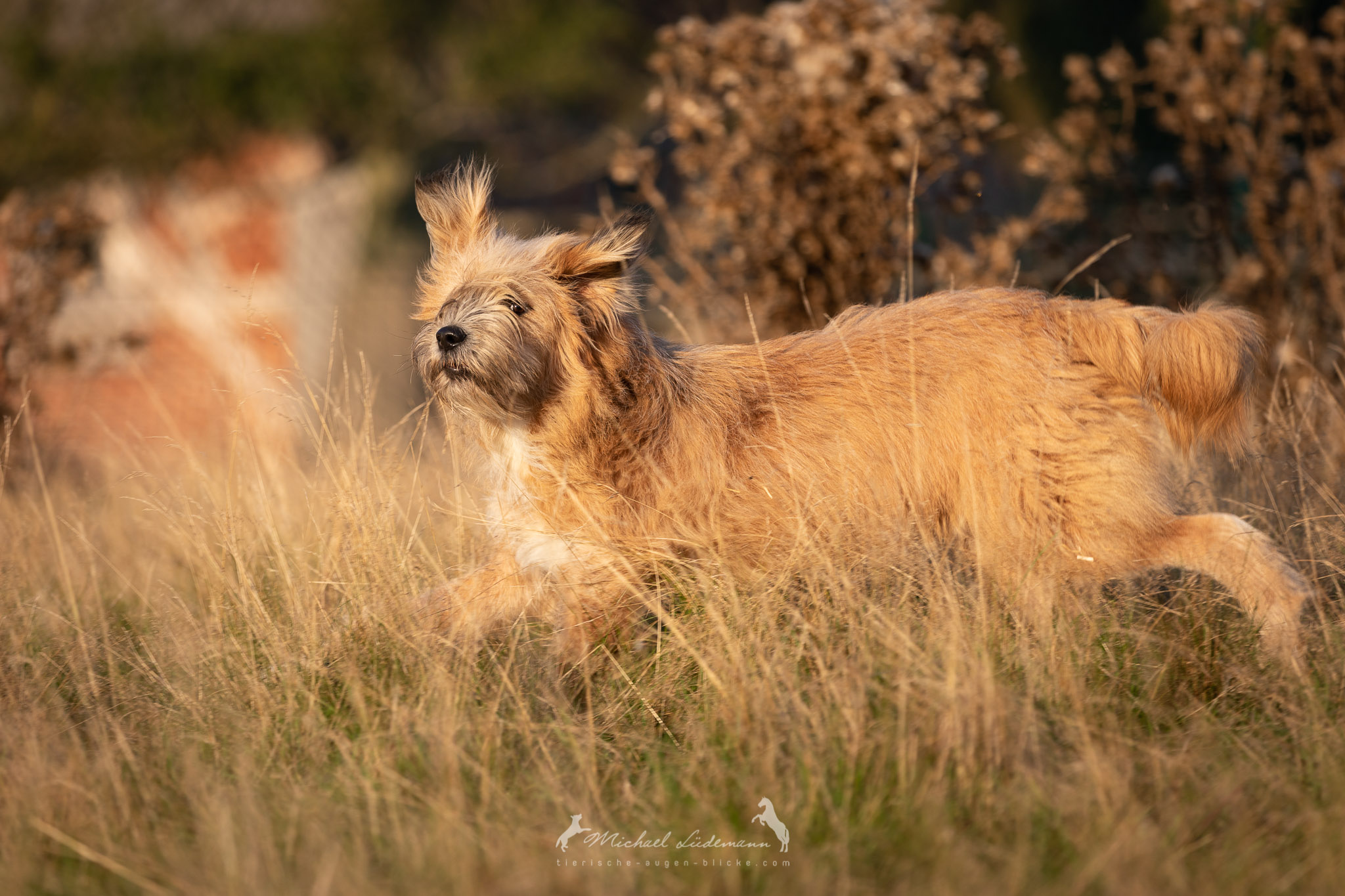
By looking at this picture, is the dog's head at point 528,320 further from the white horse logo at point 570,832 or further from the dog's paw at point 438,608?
the white horse logo at point 570,832

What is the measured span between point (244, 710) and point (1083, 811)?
2279 millimetres

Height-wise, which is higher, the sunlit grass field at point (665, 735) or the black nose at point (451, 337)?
the black nose at point (451, 337)

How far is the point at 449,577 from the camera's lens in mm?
4246

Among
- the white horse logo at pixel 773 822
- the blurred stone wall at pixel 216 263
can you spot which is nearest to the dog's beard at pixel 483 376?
the white horse logo at pixel 773 822

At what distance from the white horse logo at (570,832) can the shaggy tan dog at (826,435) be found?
3.16ft

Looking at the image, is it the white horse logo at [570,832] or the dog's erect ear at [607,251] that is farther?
the dog's erect ear at [607,251]

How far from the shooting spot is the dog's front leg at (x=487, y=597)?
373 cm

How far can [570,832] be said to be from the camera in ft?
8.27

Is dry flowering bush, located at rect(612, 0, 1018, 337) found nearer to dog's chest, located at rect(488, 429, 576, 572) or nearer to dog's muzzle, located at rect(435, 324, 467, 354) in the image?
dog's chest, located at rect(488, 429, 576, 572)

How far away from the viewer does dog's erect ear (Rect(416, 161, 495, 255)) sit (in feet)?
14.1

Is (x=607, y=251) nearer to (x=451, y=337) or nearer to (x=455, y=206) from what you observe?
(x=451, y=337)

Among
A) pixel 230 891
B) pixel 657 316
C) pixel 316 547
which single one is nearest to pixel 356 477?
pixel 316 547

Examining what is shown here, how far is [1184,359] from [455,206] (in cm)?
266

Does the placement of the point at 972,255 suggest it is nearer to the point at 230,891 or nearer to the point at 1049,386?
the point at 1049,386
